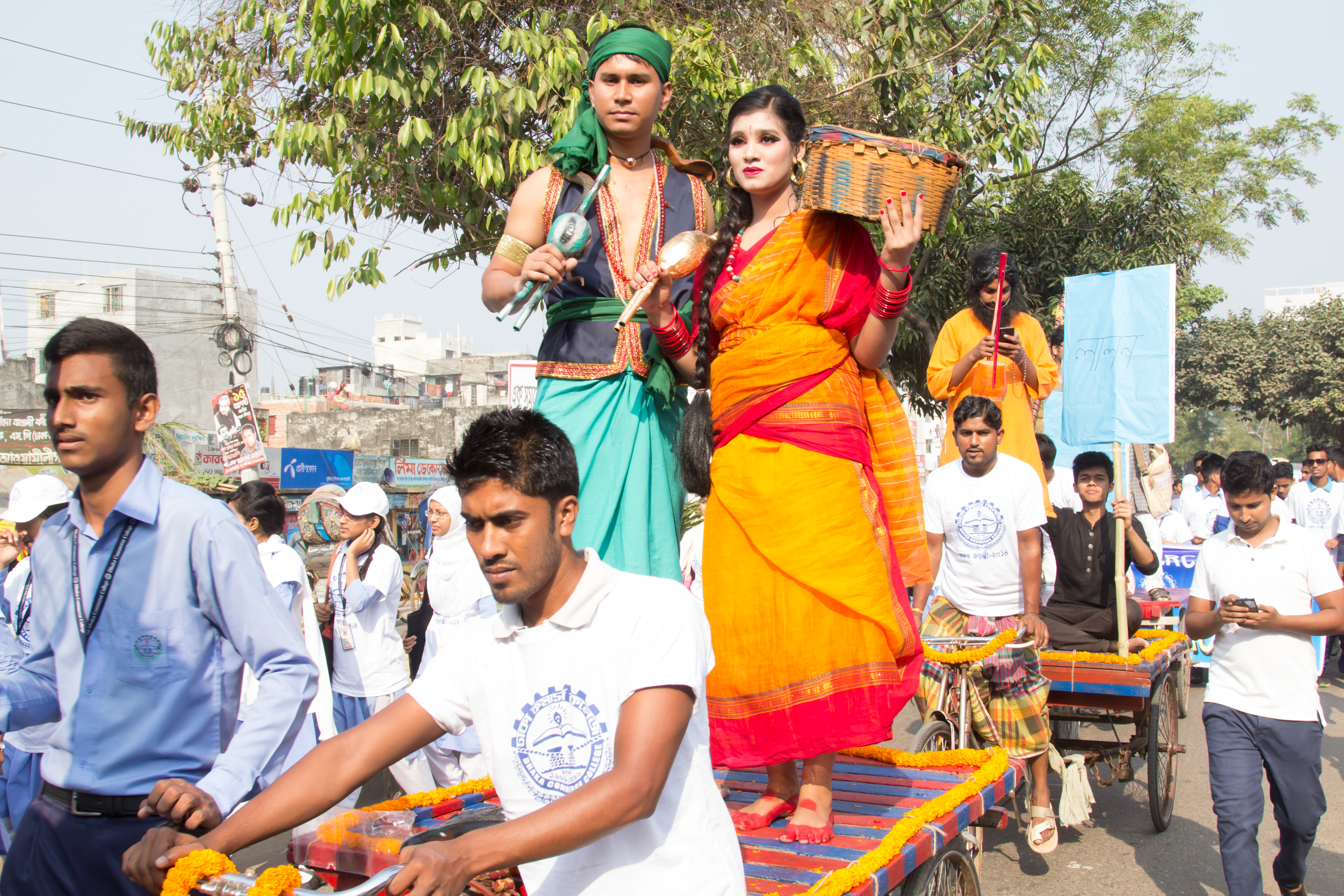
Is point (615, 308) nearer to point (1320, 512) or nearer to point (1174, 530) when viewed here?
point (1174, 530)

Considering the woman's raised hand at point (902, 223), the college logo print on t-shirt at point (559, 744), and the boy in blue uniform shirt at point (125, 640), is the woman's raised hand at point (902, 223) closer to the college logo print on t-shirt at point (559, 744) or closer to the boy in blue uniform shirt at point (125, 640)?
the college logo print on t-shirt at point (559, 744)

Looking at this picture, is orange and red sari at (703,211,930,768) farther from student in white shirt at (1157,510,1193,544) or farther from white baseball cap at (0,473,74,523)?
student in white shirt at (1157,510,1193,544)

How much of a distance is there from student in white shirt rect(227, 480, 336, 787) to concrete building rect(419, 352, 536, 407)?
38.0m

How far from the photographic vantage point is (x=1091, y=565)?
621 centimetres

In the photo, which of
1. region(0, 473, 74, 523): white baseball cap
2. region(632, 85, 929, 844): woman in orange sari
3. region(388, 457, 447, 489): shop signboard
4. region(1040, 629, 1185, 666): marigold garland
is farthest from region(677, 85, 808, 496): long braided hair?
region(388, 457, 447, 489): shop signboard

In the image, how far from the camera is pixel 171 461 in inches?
621

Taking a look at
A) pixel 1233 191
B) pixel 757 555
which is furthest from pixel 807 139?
pixel 1233 191

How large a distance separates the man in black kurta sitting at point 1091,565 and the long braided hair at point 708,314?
342 centimetres

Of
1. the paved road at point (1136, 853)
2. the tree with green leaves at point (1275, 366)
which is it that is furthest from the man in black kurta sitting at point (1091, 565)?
the tree with green leaves at point (1275, 366)

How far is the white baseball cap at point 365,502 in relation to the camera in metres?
5.93

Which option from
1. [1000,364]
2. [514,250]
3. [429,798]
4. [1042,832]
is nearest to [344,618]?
[429,798]

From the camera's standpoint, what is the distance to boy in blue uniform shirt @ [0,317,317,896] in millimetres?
2260

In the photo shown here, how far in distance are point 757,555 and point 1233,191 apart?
24.0 m

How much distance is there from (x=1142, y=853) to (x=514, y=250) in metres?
4.28
